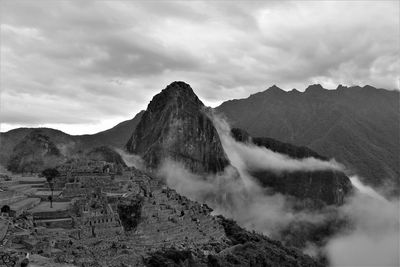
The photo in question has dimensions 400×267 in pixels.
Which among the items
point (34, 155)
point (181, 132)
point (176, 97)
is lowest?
point (34, 155)

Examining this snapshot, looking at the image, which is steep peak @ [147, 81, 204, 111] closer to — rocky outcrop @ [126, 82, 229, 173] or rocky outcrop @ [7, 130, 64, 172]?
rocky outcrop @ [126, 82, 229, 173]

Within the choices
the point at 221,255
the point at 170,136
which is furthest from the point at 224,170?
the point at 221,255

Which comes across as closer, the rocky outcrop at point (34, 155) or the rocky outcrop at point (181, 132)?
the rocky outcrop at point (34, 155)

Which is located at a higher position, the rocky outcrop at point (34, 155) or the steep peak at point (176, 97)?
the steep peak at point (176, 97)

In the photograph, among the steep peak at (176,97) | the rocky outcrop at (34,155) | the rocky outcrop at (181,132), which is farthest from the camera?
the steep peak at (176,97)

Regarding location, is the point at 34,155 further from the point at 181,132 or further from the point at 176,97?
the point at 176,97

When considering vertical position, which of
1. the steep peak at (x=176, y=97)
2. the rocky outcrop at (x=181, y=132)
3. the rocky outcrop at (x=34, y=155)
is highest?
the steep peak at (x=176, y=97)

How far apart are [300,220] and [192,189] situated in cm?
4520

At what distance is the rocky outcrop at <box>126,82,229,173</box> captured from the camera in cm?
16875

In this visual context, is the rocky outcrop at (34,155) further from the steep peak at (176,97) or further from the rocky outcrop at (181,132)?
the steep peak at (176,97)

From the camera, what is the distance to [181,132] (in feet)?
561

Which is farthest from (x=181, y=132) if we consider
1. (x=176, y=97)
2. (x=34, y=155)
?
(x=34, y=155)

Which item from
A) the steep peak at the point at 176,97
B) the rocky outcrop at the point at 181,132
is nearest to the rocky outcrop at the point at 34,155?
the rocky outcrop at the point at 181,132

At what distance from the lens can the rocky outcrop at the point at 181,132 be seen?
169 meters
